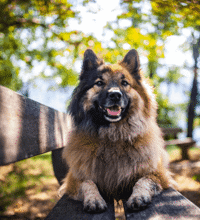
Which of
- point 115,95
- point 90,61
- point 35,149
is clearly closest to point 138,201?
point 35,149

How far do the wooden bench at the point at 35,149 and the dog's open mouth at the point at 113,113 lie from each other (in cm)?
71

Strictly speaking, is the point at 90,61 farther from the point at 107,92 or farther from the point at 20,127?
the point at 20,127

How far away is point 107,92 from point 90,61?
0.62m

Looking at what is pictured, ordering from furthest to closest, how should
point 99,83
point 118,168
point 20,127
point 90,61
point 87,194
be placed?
point 90,61, point 99,83, point 118,168, point 87,194, point 20,127

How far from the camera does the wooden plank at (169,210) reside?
1.10 m

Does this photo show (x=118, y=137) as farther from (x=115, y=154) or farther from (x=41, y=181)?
(x=41, y=181)

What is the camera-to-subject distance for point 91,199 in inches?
53.9

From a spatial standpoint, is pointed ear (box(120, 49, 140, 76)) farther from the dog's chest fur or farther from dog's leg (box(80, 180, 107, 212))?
dog's leg (box(80, 180, 107, 212))

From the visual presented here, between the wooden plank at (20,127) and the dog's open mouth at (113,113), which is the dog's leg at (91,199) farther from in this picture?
the dog's open mouth at (113,113)

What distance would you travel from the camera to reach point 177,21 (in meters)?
4.05

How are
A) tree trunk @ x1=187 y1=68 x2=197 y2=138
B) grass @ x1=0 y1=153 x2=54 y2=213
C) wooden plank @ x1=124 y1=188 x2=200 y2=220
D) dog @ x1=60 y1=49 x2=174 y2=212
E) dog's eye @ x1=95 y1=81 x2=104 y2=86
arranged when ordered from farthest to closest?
tree trunk @ x1=187 y1=68 x2=197 y2=138 < grass @ x1=0 y1=153 x2=54 y2=213 < dog's eye @ x1=95 y1=81 x2=104 y2=86 < dog @ x1=60 y1=49 x2=174 y2=212 < wooden plank @ x1=124 y1=188 x2=200 y2=220

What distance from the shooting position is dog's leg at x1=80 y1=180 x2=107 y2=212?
1.29m

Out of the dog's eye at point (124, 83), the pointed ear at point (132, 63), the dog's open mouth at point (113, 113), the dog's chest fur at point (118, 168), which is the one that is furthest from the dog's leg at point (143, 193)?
the pointed ear at point (132, 63)

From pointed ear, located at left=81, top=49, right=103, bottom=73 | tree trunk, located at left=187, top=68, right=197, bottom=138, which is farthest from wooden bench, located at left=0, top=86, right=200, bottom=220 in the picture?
tree trunk, located at left=187, top=68, right=197, bottom=138
